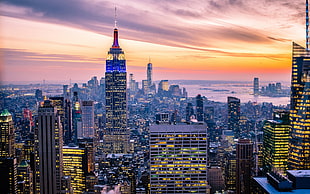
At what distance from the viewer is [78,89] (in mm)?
22047

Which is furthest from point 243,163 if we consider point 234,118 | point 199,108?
point 234,118

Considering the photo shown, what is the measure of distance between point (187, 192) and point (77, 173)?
7.63m

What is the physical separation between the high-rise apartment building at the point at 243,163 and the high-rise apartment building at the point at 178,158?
466cm

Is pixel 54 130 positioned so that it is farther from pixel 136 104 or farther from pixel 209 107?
pixel 136 104

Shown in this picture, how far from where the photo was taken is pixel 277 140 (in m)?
15.3

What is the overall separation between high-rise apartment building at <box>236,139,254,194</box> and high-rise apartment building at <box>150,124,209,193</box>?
4.66 m

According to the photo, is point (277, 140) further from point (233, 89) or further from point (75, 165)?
point (75, 165)

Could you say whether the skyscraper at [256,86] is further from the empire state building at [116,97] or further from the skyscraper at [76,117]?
the empire state building at [116,97]

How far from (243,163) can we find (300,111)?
5.40 metres

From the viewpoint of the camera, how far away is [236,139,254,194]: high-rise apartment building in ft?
53.2

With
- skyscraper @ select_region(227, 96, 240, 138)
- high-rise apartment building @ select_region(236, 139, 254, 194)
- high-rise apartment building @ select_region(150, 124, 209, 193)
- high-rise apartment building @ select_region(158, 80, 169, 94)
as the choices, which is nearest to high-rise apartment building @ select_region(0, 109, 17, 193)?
high-rise apartment building @ select_region(150, 124, 209, 193)

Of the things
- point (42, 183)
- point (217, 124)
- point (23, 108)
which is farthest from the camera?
point (217, 124)

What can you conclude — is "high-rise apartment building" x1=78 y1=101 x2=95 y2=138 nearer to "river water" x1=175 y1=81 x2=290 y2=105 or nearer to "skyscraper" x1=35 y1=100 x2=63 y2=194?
"skyscraper" x1=35 y1=100 x2=63 y2=194

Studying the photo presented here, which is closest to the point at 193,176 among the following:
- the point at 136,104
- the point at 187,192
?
the point at 187,192
